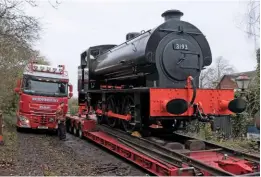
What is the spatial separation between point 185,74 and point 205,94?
0.73 m

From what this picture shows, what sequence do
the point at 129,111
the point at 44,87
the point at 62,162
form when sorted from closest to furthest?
the point at 62,162 < the point at 129,111 < the point at 44,87

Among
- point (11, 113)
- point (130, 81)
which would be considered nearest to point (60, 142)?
point (130, 81)

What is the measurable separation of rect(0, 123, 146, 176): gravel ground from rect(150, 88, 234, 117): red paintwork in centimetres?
142

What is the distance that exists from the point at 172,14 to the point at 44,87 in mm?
7389

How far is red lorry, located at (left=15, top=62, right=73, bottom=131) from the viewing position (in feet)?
42.2

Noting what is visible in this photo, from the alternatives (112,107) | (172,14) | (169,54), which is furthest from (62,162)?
(172,14)

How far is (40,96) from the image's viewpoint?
13.0 metres

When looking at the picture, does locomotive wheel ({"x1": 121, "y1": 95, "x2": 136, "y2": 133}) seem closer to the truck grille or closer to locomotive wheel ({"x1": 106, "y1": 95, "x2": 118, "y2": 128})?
locomotive wheel ({"x1": 106, "y1": 95, "x2": 118, "y2": 128})

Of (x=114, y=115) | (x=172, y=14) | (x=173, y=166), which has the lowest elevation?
(x=173, y=166)

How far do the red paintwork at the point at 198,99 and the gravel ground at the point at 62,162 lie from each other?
1417 millimetres

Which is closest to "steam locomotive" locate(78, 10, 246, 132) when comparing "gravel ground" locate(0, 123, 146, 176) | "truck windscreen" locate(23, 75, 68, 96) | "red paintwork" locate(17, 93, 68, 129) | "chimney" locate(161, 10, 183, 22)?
"chimney" locate(161, 10, 183, 22)

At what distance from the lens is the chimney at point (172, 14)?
7.76 m

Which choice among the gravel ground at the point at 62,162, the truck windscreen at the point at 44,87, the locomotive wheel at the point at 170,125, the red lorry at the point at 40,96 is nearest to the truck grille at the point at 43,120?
the red lorry at the point at 40,96

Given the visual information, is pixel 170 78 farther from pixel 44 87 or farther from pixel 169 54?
pixel 44 87
